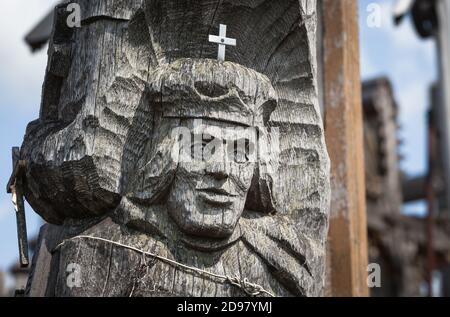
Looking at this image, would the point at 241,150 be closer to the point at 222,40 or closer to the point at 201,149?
the point at 201,149

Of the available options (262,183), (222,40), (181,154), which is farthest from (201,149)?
(222,40)

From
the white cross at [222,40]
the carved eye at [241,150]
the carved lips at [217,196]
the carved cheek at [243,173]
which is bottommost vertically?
the carved lips at [217,196]

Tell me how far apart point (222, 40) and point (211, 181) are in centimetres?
59

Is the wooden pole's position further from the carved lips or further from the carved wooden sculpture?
the carved lips

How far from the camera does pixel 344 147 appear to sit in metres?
4.95

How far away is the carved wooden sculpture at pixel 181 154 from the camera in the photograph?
3283 mm

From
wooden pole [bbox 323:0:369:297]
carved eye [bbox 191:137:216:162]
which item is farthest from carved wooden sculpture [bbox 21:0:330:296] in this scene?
wooden pole [bbox 323:0:369:297]

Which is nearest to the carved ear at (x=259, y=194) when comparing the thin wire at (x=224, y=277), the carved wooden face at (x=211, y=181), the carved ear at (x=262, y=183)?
Result: the carved ear at (x=262, y=183)

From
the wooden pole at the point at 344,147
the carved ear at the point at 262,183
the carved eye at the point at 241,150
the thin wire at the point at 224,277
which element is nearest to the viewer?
the thin wire at the point at 224,277

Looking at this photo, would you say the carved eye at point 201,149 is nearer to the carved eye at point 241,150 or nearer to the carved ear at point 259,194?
the carved eye at point 241,150

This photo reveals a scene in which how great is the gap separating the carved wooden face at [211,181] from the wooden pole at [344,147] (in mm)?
1600

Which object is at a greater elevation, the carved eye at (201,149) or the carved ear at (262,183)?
the carved eye at (201,149)

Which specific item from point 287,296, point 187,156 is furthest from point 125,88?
point 287,296

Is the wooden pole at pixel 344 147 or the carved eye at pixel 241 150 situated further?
the wooden pole at pixel 344 147
